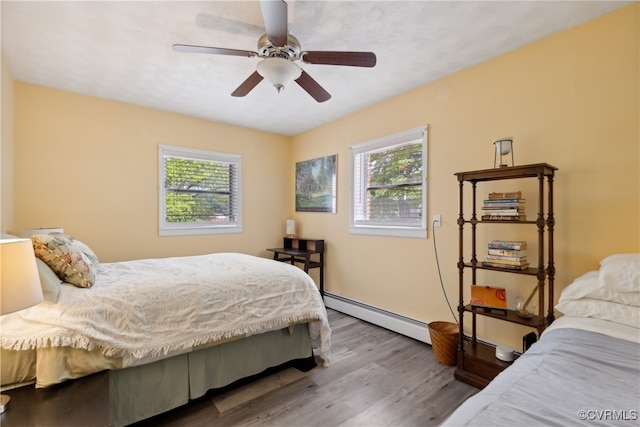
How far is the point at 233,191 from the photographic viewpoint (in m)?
4.30

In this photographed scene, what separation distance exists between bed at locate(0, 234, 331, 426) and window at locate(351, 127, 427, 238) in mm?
1361

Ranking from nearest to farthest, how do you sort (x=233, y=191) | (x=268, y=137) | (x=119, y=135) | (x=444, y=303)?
(x=444, y=303) < (x=119, y=135) < (x=233, y=191) < (x=268, y=137)

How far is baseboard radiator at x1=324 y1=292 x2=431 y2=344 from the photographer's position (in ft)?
9.77

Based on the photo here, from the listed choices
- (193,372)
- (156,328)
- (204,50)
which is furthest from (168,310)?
(204,50)

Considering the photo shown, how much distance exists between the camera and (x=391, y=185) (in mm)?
3387

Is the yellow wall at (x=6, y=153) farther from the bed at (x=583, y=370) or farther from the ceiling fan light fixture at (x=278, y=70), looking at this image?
the bed at (x=583, y=370)

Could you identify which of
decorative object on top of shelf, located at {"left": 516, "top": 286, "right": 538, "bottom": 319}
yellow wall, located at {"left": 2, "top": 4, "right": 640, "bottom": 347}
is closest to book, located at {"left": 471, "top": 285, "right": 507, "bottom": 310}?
decorative object on top of shelf, located at {"left": 516, "top": 286, "right": 538, "bottom": 319}

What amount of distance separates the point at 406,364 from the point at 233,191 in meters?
3.12

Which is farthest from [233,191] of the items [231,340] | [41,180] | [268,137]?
[231,340]

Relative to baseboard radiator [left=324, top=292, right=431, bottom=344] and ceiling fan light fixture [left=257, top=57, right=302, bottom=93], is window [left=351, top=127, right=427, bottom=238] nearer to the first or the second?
baseboard radiator [left=324, top=292, right=431, bottom=344]

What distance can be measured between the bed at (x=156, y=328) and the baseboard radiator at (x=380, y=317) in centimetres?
106

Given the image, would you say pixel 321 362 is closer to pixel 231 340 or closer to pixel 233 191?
pixel 231 340

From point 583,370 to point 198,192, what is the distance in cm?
400

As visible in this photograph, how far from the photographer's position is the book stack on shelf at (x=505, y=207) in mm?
2107
